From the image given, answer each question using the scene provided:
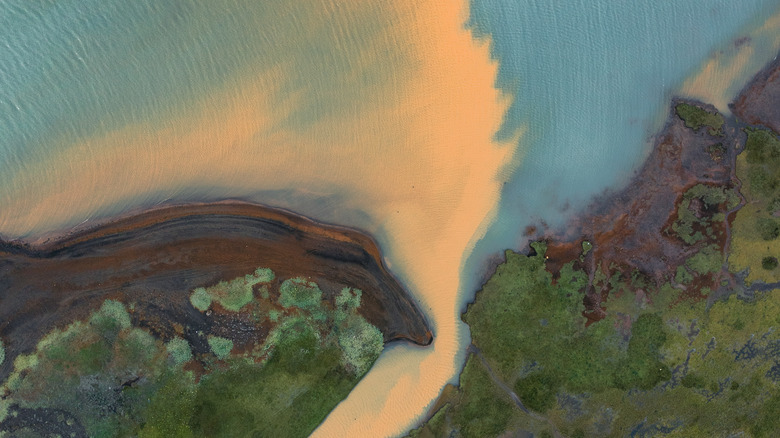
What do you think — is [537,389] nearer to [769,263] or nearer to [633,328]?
[633,328]

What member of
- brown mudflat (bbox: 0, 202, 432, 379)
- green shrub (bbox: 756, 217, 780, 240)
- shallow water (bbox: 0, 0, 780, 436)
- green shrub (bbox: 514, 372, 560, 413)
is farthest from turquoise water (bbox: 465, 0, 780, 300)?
brown mudflat (bbox: 0, 202, 432, 379)

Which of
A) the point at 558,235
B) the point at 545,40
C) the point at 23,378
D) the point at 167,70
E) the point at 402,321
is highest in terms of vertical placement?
the point at 545,40

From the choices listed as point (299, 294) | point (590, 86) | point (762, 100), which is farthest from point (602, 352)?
point (299, 294)

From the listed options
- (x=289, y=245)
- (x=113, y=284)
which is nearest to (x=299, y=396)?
(x=289, y=245)

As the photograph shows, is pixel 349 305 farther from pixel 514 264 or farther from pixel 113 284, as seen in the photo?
pixel 113 284

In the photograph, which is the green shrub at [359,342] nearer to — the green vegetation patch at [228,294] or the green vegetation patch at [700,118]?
the green vegetation patch at [228,294]

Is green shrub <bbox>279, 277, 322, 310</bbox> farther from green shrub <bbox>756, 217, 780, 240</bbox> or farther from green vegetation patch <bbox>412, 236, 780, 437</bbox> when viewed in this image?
green shrub <bbox>756, 217, 780, 240</bbox>
